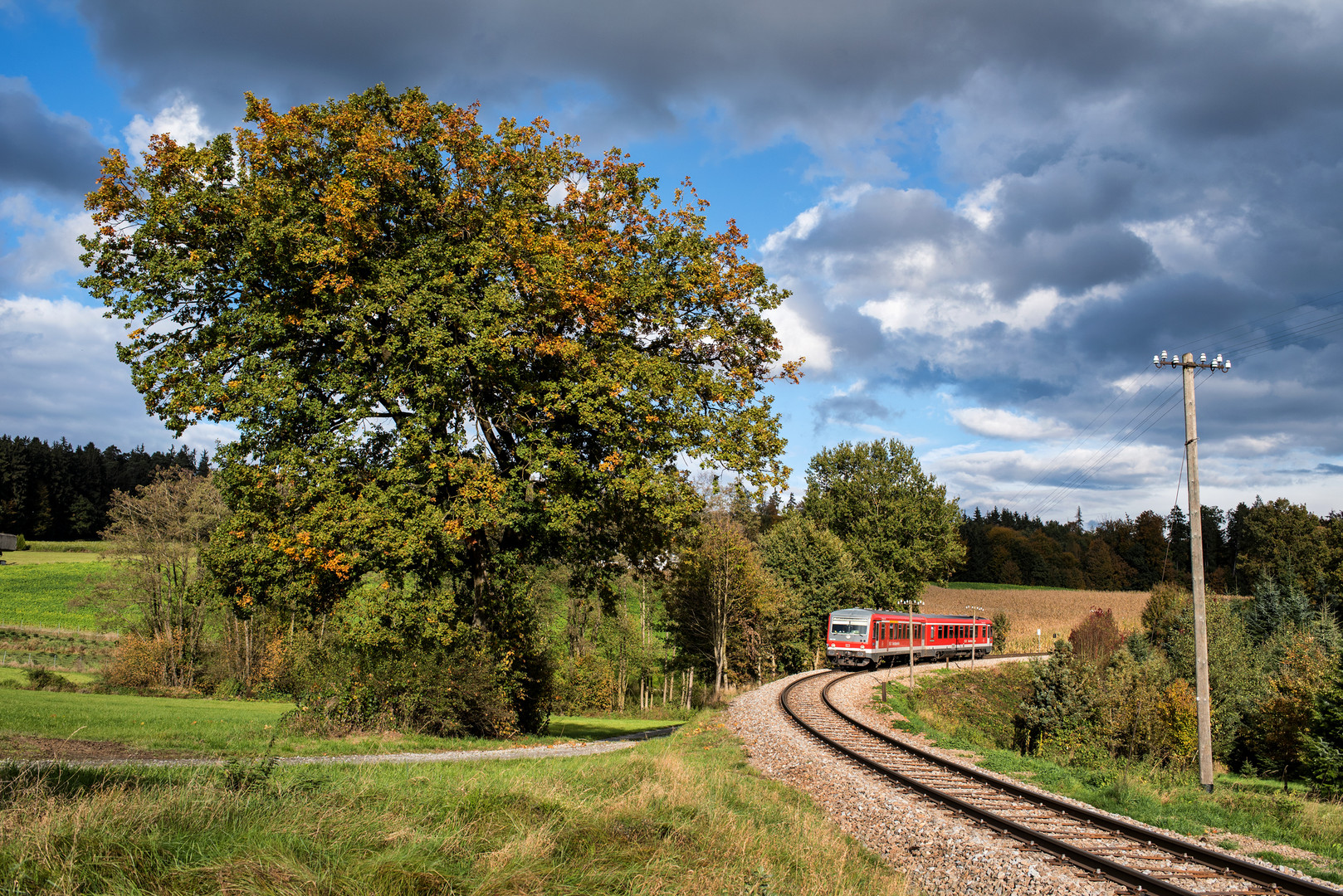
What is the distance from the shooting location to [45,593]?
194 ft

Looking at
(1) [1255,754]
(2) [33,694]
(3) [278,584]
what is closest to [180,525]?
(2) [33,694]

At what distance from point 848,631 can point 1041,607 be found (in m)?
40.5

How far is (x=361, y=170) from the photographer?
17500mm

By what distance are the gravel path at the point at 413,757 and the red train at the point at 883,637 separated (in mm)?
25177

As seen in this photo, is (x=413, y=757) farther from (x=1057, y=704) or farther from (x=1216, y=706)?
(x=1216, y=706)

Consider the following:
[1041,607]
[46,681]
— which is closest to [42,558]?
[46,681]

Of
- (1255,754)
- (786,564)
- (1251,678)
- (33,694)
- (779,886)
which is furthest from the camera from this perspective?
(786,564)

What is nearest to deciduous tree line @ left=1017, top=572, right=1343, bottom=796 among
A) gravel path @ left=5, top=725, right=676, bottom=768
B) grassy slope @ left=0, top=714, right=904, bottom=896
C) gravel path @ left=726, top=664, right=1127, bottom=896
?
gravel path @ left=726, top=664, right=1127, bottom=896

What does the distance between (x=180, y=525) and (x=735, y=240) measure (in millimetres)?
29916

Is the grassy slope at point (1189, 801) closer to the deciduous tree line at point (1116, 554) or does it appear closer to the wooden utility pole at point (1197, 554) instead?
the wooden utility pole at point (1197, 554)

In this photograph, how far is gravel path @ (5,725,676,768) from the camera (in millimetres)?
11852

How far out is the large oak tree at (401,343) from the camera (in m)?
17.0

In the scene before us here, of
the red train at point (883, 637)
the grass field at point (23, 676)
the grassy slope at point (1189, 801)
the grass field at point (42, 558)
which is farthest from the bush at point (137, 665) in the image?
the grass field at point (42, 558)

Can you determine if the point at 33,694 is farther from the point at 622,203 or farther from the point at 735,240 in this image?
the point at 735,240
